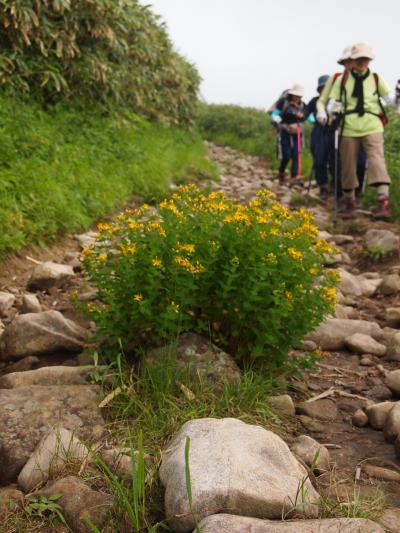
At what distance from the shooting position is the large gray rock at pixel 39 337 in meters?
3.52

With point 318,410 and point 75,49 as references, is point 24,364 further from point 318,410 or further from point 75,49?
point 75,49

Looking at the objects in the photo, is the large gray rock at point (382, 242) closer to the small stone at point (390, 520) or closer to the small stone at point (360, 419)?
the small stone at point (360, 419)

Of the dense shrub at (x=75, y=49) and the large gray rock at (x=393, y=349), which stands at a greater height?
the dense shrub at (x=75, y=49)

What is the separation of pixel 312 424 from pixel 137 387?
3.05 feet

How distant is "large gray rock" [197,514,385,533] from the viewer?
187cm

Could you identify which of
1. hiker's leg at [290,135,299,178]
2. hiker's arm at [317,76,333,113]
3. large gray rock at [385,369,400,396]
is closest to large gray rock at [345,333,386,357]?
large gray rock at [385,369,400,396]

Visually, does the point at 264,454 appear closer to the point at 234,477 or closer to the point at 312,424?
the point at 234,477

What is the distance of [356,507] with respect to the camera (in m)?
2.10

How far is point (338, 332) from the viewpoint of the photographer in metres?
4.23

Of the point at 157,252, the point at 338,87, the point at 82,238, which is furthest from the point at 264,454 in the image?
the point at 338,87

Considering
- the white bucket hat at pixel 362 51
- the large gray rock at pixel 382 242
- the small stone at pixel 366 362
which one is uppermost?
the white bucket hat at pixel 362 51

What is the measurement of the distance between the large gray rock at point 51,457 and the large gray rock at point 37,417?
8 centimetres

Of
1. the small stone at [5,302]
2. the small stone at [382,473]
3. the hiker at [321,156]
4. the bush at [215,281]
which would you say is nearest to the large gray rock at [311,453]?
the small stone at [382,473]

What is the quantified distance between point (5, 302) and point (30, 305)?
0.17 meters
